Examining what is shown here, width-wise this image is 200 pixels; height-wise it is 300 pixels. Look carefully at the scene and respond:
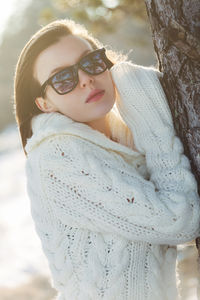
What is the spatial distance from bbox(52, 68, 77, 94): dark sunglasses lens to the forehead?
0.04 m

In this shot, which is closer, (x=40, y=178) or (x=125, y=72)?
(x=40, y=178)

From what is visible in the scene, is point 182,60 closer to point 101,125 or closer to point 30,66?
point 101,125

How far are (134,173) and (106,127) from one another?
0.38 metres

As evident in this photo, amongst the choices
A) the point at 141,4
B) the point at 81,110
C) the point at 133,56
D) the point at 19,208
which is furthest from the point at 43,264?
the point at 133,56

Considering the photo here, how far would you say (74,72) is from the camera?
1.74 meters

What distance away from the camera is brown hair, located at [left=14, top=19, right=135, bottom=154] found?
1.83 m

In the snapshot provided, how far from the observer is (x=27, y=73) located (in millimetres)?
1902

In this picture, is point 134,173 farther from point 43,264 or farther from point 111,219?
point 43,264

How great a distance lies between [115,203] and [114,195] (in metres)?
0.03

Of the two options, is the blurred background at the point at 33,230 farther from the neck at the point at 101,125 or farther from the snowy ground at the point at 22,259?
the neck at the point at 101,125

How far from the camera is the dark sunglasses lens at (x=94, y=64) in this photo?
1766 mm

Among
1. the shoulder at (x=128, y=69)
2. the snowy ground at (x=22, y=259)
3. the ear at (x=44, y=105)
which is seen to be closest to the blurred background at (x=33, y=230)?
the snowy ground at (x=22, y=259)

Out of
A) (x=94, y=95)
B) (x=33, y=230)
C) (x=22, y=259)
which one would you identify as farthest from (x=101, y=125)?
(x=33, y=230)

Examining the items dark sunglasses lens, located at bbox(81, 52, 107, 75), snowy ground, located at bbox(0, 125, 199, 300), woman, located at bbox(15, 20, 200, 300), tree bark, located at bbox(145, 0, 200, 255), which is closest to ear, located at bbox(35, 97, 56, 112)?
woman, located at bbox(15, 20, 200, 300)
